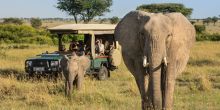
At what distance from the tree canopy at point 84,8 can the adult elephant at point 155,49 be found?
54217 mm

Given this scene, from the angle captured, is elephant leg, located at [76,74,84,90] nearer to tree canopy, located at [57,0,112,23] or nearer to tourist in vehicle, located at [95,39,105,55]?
tourist in vehicle, located at [95,39,105,55]

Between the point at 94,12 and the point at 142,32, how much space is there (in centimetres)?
5639

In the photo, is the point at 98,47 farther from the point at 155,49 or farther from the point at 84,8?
the point at 84,8

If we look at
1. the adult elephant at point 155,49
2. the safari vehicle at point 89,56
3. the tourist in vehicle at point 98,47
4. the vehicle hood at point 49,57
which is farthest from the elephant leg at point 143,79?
the tourist in vehicle at point 98,47

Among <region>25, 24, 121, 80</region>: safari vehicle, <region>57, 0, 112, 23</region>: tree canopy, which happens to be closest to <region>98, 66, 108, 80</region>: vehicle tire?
<region>25, 24, 121, 80</region>: safari vehicle

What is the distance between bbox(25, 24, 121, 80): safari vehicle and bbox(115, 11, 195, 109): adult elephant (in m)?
8.54

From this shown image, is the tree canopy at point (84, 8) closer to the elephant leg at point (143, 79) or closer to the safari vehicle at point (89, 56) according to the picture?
the safari vehicle at point (89, 56)

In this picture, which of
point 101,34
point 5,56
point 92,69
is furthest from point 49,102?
point 5,56

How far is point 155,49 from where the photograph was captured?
852cm

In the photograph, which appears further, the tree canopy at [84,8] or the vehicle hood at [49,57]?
the tree canopy at [84,8]

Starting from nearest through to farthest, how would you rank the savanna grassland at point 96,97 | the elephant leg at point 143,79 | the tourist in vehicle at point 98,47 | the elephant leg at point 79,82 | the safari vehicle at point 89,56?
the elephant leg at point 143,79
the savanna grassland at point 96,97
the elephant leg at point 79,82
the safari vehicle at point 89,56
the tourist in vehicle at point 98,47

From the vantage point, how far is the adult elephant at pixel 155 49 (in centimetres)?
862

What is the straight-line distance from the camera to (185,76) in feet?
65.5

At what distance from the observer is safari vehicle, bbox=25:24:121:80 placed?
62.0 ft
